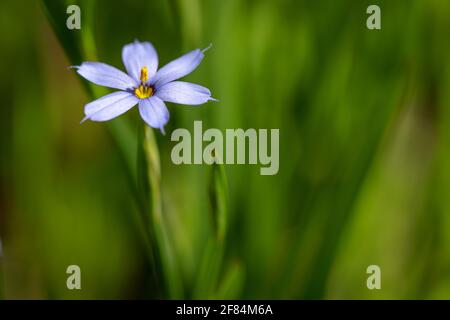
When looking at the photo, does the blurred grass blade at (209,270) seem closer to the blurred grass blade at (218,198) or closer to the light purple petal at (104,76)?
the blurred grass blade at (218,198)

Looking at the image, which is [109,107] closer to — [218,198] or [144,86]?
[144,86]

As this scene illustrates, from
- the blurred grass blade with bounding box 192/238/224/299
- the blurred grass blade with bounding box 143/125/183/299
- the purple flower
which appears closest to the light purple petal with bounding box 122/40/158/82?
the purple flower

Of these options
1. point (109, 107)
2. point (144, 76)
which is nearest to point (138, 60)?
point (144, 76)

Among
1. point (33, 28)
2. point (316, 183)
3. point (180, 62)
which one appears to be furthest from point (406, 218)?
point (33, 28)

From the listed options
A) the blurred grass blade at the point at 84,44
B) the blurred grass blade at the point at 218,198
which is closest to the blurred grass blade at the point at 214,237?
the blurred grass blade at the point at 218,198

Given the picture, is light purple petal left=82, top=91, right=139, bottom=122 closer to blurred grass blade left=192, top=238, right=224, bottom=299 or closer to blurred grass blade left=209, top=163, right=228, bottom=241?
blurred grass blade left=209, top=163, right=228, bottom=241

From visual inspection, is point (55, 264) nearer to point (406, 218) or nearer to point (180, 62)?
point (180, 62)
